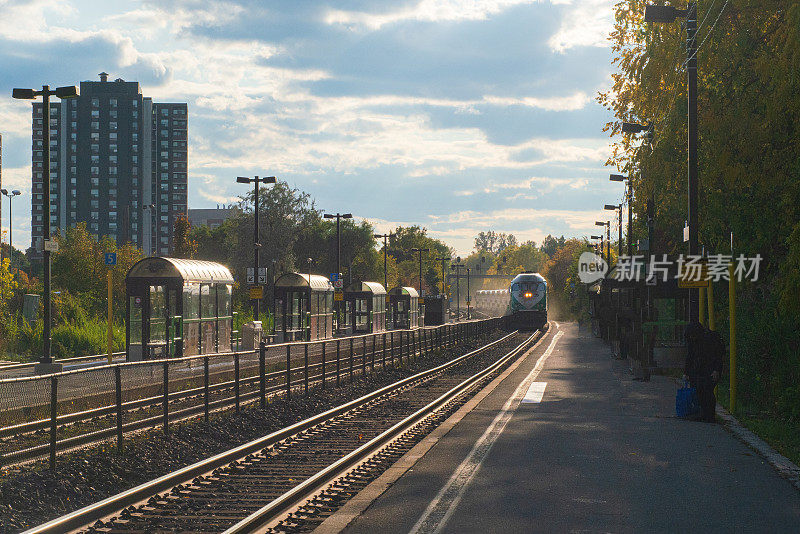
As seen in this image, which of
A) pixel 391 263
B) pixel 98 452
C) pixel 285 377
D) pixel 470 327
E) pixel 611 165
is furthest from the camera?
pixel 391 263

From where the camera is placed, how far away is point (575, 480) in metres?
10.6

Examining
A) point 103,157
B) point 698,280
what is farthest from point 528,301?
point 103,157

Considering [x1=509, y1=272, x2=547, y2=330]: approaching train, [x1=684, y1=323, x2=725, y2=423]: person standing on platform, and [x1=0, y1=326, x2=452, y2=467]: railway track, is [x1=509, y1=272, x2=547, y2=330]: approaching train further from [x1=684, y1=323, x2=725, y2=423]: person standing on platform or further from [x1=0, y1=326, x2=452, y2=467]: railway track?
[x1=684, y1=323, x2=725, y2=423]: person standing on platform

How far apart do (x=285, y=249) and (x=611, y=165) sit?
70833mm

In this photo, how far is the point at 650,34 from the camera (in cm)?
2344

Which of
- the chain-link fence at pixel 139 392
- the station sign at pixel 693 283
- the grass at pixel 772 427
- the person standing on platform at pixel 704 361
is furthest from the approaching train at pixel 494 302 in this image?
the person standing on platform at pixel 704 361

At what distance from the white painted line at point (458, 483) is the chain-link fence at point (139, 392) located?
422cm

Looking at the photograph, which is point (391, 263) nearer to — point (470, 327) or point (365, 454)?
point (470, 327)

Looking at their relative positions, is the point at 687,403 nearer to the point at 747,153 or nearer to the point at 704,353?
the point at 704,353

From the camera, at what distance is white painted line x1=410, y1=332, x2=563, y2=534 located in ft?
27.5

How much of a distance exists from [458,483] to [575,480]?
136 centimetres

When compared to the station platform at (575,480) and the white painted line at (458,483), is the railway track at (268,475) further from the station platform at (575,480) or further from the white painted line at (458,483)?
the white painted line at (458,483)

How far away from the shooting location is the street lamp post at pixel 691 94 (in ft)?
62.2

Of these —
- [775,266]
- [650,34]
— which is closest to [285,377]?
[775,266]
